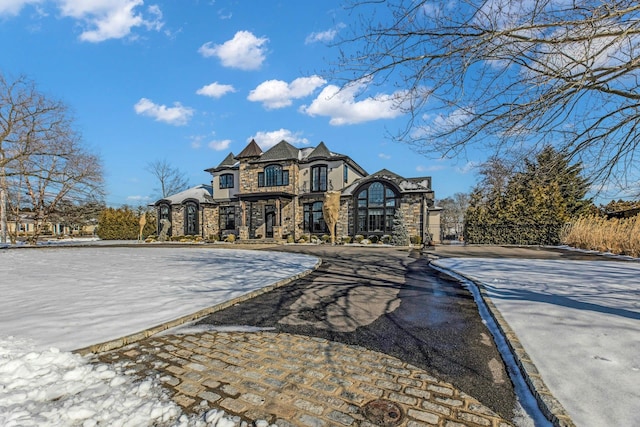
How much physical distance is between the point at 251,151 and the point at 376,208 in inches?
490

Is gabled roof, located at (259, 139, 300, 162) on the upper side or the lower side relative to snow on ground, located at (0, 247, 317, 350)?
upper

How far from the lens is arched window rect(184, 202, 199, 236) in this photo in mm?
27270

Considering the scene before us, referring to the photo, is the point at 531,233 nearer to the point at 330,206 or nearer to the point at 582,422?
the point at 330,206

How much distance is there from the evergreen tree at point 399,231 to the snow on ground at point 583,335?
12.1 m

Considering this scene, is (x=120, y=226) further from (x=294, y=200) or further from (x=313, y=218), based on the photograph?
(x=313, y=218)

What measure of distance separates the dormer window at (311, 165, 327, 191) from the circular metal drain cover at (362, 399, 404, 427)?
70.0 ft

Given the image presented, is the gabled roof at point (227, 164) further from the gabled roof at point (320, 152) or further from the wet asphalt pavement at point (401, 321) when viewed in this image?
the wet asphalt pavement at point (401, 321)

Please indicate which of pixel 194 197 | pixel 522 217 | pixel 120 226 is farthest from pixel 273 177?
pixel 120 226

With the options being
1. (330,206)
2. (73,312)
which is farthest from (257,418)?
(330,206)

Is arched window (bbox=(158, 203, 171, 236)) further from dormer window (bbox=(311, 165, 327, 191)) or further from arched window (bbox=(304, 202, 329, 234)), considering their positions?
dormer window (bbox=(311, 165, 327, 191))

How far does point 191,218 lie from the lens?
27531 mm

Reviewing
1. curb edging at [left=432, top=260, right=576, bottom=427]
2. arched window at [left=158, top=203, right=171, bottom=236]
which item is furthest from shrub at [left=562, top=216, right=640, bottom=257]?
arched window at [left=158, top=203, right=171, bottom=236]

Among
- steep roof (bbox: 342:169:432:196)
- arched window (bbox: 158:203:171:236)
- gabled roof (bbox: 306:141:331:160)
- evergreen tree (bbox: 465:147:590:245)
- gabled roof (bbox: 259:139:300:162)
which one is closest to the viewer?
evergreen tree (bbox: 465:147:590:245)

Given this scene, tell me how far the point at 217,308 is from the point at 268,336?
148 cm
